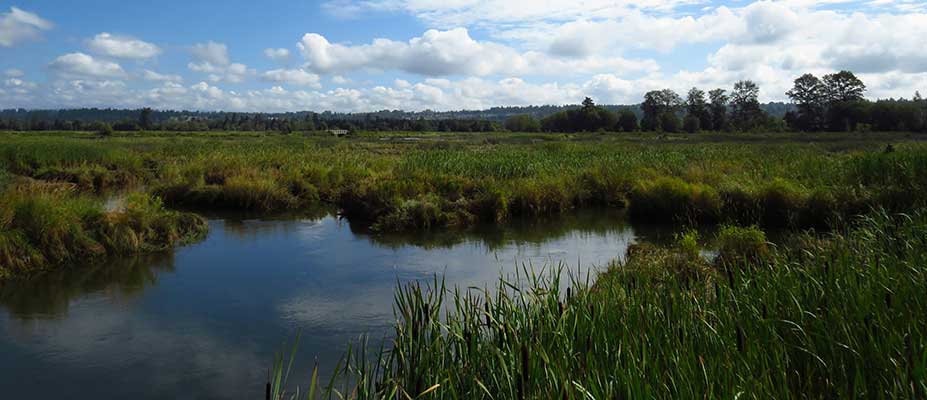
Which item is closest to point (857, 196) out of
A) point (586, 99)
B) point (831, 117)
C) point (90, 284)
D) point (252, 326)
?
point (252, 326)

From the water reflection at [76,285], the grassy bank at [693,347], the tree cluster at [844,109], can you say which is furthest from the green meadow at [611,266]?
the tree cluster at [844,109]

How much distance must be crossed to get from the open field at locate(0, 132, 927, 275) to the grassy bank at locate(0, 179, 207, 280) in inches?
1.2

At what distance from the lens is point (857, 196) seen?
15227 millimetres

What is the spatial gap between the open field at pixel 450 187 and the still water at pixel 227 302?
125 centimetres

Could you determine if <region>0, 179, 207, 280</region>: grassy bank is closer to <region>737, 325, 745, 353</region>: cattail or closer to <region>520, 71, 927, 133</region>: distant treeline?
<region>737, 325, 745, 353</region>: cattail

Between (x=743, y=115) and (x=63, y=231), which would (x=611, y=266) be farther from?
(x=743, y=115)

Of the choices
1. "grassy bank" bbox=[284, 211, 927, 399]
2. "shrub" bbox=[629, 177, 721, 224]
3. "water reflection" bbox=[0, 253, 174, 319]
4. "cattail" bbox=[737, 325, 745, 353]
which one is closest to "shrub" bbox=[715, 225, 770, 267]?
"grassy bank" bbox=[284, 211, 927, 399]

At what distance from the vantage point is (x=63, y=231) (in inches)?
468

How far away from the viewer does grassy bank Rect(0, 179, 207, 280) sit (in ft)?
36.7

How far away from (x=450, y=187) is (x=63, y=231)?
10.4 metres

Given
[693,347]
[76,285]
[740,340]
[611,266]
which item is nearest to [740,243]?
[611,266]

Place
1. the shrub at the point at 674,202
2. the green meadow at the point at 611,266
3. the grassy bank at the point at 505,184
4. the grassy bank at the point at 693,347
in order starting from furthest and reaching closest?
1. the shrub at the point at 674,202
2. the grassy bank at the point at 505,184
3. the green meadow at the point at 611,266
4. the grassy bank at the point at 693,347

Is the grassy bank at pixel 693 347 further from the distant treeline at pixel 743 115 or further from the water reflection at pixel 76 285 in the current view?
the distant treeline at pixel 743 115

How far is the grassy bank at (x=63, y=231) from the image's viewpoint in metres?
11.2
